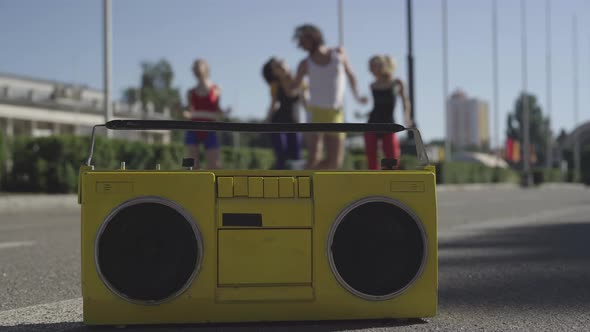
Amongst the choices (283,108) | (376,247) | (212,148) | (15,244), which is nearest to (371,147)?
(283,108)

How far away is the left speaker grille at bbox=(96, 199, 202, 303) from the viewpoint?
2771mm

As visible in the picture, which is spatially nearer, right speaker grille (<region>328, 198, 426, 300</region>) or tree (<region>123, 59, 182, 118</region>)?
right speaker grille (<region>328, 198, 426, 300</region>)

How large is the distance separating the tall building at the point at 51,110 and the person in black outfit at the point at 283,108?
7083 cm

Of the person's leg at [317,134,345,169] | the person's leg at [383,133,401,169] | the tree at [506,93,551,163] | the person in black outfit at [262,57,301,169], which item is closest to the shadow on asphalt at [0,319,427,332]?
the person's leg at [383,133,401,169]

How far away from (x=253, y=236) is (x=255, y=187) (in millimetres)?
180

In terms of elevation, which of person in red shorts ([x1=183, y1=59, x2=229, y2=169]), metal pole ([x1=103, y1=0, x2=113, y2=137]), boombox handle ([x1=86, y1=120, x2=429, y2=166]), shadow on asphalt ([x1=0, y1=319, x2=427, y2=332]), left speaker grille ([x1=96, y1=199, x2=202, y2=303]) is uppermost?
metal pole ([x1=103, y1=0, x2=113, y2=137])

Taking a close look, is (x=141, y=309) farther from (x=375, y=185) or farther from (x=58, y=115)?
(x=58, y=115)

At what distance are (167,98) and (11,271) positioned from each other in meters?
103

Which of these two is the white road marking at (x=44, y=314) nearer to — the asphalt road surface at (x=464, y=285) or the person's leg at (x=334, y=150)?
the asphalt road surface at (x=464, y=285)

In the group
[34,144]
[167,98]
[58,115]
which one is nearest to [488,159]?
[167,98]

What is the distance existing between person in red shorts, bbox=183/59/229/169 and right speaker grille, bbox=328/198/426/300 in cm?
635

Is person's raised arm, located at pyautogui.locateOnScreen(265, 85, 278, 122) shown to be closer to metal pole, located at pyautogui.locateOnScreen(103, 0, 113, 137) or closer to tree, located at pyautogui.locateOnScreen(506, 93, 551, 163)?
metal pole, located at pyautogui.locateOnScreen(103, 0, 113, 137)

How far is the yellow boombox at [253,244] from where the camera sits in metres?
2.78

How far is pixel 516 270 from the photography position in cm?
498
